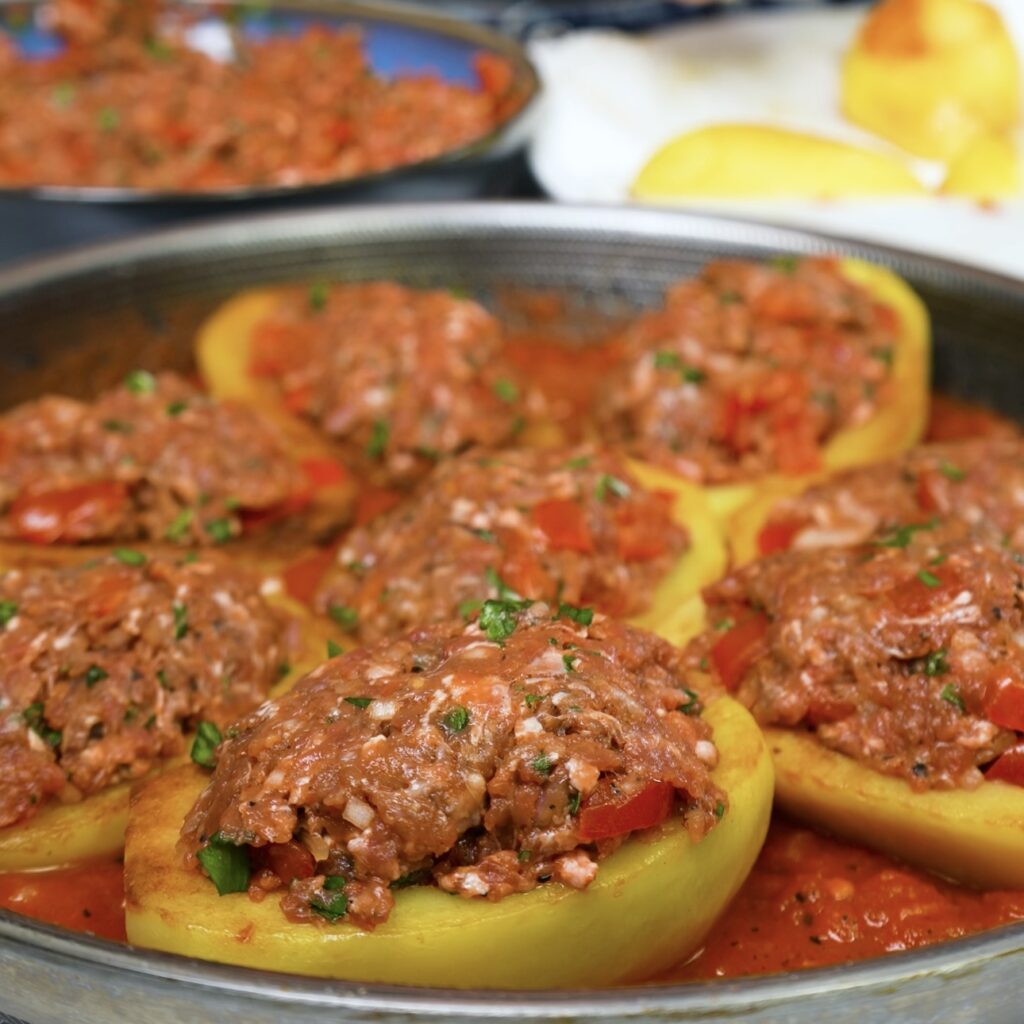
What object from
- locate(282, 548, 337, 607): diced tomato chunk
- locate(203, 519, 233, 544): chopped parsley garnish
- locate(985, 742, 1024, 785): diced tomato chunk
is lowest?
locate(282, 548, 337, 607): diced tomato chunk

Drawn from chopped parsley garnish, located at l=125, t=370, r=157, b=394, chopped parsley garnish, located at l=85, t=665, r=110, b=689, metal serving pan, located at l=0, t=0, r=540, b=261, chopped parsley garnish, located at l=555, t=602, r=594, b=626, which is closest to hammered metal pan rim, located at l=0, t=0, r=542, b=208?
metal serving pan, located at l=0, t=0, r=540, b=261

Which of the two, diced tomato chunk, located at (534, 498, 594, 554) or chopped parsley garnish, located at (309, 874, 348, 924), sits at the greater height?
diced tomato chunk, located at (534, 498, 594, 554)

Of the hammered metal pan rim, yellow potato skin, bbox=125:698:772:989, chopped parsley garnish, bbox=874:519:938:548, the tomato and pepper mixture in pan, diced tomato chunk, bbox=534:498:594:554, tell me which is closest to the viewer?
yellow potato skin, bbox=125:698:772:989

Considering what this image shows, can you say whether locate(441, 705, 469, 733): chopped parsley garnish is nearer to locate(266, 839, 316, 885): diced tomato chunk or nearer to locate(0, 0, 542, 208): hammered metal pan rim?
locate(266, 839, 316, 885): diced tomato chunk

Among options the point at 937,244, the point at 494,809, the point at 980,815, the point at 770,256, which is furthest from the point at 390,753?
the point at 937,244

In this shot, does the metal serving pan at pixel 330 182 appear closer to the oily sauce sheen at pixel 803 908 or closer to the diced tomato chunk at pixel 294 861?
the oily sauce sheen at pixel 803 908

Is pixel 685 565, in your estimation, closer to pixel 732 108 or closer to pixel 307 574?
pixel 307 574
